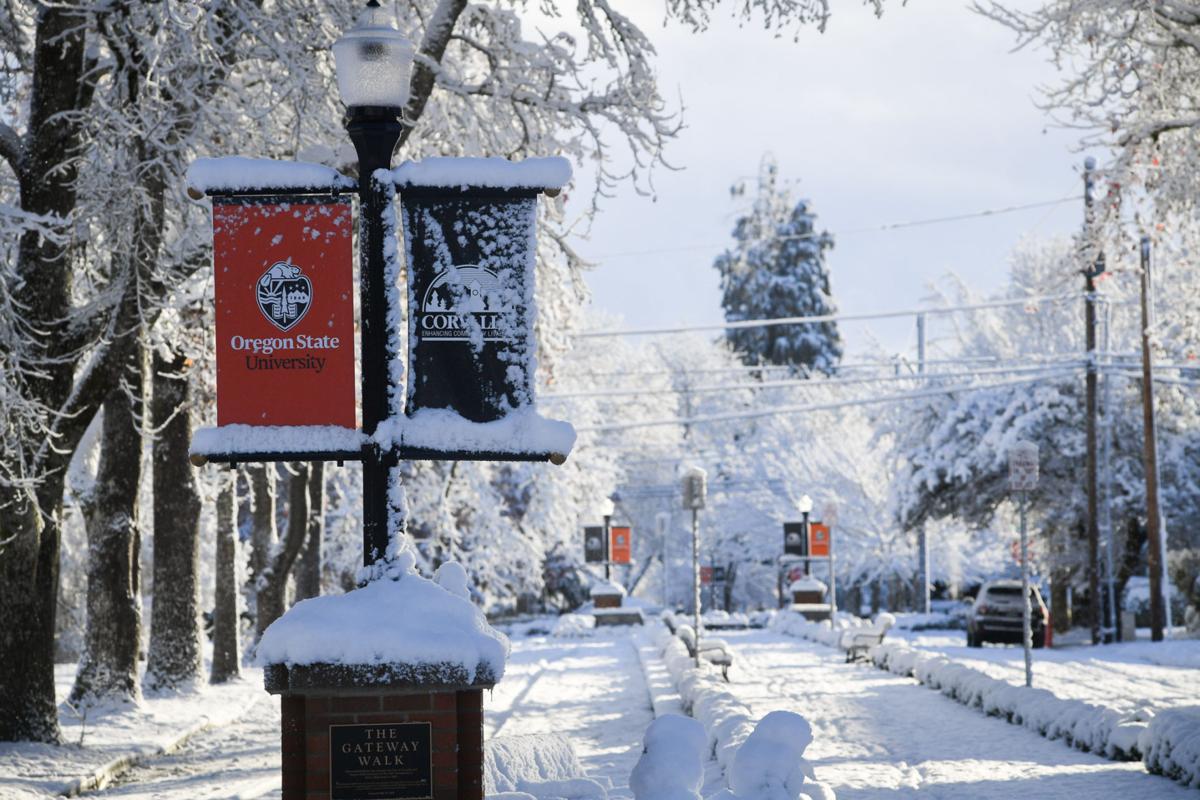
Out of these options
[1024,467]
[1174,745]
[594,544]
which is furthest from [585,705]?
[594,544]

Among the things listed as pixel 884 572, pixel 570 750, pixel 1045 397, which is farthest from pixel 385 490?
pixel 884 572

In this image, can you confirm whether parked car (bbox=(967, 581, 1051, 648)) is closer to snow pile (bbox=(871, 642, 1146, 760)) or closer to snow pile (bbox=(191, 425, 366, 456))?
snow pile (bbox=(871, 642, 1146, 760))

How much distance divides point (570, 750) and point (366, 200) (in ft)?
16.6

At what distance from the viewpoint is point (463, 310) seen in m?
8.41

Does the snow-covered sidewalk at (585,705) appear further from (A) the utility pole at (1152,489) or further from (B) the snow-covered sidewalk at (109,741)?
(A) the utility pole at (1152,489)

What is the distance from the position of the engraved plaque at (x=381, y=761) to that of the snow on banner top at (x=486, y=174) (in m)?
2.64

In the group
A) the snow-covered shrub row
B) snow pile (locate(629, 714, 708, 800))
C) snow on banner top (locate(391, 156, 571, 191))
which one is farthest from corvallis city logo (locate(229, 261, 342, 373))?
the snow-covered shrub row

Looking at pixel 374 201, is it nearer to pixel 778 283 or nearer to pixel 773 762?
pixel 773 762

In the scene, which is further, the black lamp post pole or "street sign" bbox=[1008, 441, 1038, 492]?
"street sign" bbox=[1008, 441, 1038, 492]

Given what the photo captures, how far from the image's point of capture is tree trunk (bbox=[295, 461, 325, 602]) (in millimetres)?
32688

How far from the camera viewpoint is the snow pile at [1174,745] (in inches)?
506

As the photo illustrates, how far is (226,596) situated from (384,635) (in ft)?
69.1

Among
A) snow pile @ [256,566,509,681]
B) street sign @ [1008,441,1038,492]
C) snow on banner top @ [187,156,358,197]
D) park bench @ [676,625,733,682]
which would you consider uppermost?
snow on banner top @ [187,156,358,197]

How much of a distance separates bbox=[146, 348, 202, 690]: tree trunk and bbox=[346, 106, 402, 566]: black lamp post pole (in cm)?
1503
